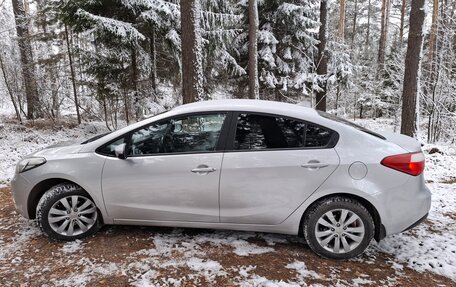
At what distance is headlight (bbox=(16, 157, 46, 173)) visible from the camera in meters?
3.55

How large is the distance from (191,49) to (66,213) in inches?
191

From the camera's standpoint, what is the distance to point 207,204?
3.29 m

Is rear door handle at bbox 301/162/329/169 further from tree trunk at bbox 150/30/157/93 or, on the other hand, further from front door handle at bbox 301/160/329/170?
tree trunk at bbox 150/30/157/93

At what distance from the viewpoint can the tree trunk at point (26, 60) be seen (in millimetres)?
11742

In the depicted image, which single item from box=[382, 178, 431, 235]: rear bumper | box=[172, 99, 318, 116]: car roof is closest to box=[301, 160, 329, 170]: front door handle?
box=[172, 99, 318, 116]: car roof

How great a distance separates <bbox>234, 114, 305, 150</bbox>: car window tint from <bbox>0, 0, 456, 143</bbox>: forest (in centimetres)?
425

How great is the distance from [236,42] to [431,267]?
39.1 ft

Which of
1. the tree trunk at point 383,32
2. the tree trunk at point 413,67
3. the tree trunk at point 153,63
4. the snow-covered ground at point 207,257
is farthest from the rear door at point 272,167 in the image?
the tree trunk at point 383,32

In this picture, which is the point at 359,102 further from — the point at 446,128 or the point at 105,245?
the point at 105,245

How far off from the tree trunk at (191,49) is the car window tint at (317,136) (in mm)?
4528

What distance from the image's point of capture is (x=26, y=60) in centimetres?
1190

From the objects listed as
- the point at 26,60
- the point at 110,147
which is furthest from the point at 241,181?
the point at 26,60

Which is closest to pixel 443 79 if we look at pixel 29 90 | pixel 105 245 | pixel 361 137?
pixel 361 137

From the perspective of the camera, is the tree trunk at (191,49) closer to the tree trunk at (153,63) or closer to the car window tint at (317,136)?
the tree trunk at (153,63)
